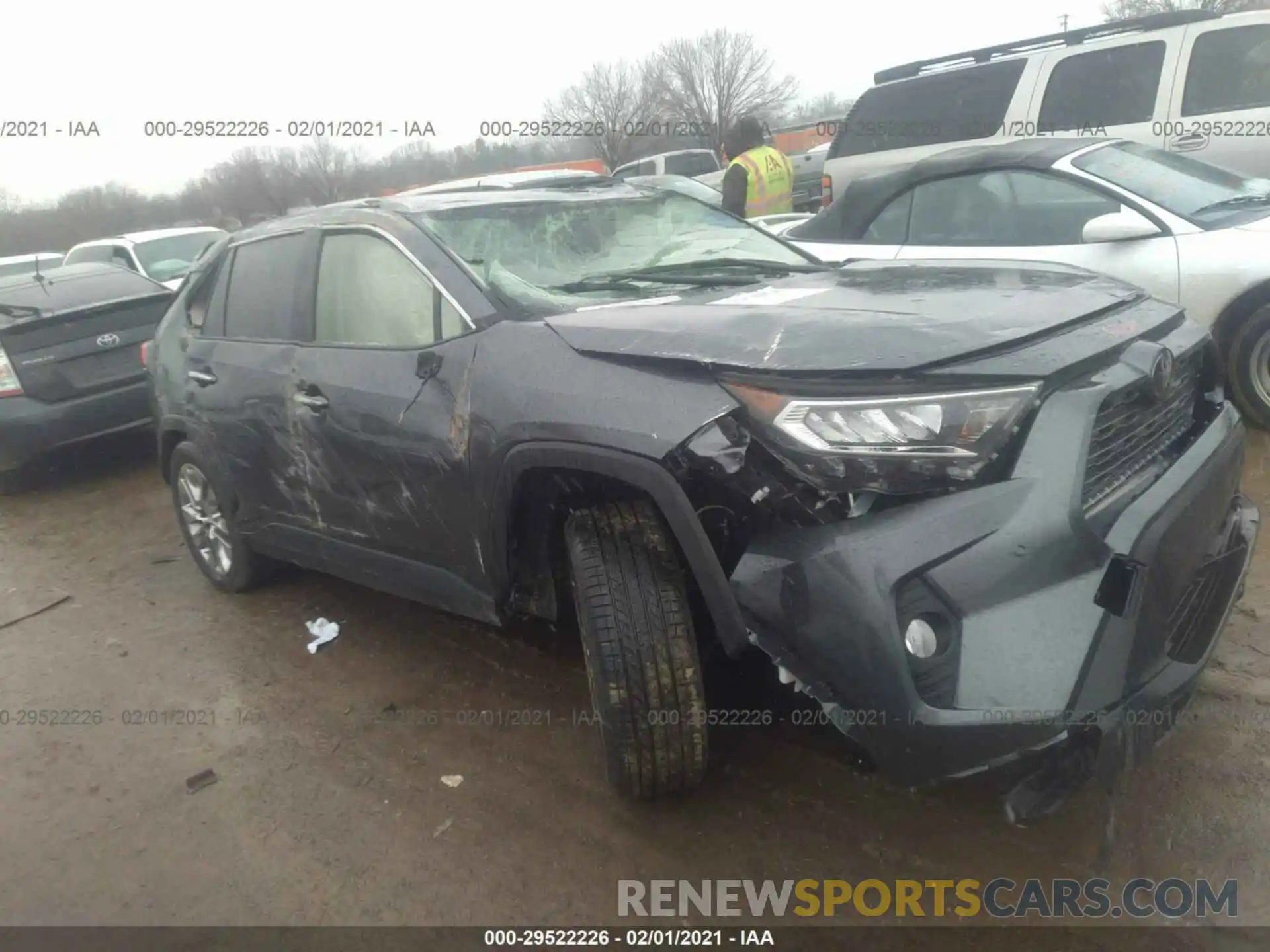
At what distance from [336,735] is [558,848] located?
1.12m

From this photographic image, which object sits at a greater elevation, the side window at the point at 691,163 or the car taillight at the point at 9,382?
the side window at the point at 691,163

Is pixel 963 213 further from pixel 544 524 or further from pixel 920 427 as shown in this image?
pixel 920 427

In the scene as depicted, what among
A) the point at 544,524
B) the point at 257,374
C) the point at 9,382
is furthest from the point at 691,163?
the point at 544,524

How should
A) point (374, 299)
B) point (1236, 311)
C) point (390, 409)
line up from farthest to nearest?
point (1236, 311), point (374, 299), point (390, 409)

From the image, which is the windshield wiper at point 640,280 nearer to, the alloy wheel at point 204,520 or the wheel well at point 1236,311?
the alloy wheel at point 204,520

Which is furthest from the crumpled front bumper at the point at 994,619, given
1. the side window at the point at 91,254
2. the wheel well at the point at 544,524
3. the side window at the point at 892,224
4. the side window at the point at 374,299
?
the side window at the point at 91,254

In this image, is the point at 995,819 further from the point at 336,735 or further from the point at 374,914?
the point at 336,735

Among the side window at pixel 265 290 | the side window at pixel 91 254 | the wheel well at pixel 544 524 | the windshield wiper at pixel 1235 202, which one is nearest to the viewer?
the wheel well at pixel 544 524

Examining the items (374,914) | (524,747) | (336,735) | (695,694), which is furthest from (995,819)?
(336,735)

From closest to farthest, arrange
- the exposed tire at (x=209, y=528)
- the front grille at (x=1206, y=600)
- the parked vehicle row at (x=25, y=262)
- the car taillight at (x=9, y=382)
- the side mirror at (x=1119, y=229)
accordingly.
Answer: the front grille at (x=1206, y=600), the exposed tire at (x=209, y=528), the side mirror at (x=1119, y=229), the car taillight at (x=9, y=382), the parked vehicle row at (x=25, y=262)

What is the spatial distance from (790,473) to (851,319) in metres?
0.48

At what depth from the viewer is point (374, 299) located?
11.4 feet

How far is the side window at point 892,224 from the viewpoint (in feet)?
18.6

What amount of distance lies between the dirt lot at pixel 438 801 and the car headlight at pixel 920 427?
3.08 feet
